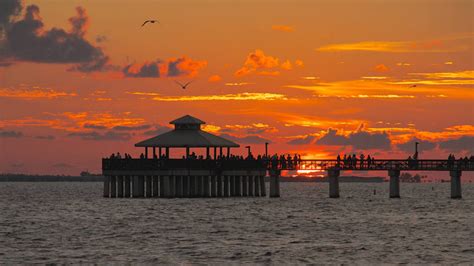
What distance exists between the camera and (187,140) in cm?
10981

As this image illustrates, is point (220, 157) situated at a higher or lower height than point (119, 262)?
higher

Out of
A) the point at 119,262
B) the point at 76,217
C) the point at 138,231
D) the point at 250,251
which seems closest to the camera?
the point at 119,262

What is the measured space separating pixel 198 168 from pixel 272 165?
8.48 meters

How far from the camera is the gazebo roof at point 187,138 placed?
109312 millimetres

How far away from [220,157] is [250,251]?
180ft

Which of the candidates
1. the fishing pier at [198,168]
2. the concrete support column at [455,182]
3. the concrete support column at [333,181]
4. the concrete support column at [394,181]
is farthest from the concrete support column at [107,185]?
the concrete support column at [455,182]

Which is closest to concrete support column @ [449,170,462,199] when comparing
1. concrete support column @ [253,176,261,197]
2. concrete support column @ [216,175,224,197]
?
concrete support column @ [253,176,261,197]

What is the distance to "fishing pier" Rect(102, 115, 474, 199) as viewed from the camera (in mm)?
109625

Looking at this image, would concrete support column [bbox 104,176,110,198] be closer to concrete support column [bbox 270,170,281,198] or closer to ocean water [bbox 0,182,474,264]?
ocean water [bbox 0,182,474,264]

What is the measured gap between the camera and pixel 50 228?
74375mm

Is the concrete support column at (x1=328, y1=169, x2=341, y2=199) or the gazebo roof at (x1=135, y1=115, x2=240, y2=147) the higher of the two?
the gazebo roof at (x1=135, y1=115, x2=240, y2=147)

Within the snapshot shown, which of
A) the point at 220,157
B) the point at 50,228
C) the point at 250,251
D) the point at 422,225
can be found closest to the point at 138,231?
the point at 50,228

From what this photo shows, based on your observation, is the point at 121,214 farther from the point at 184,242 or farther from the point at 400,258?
the point at 400,258

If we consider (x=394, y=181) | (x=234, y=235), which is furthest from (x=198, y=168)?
(x=234, y=235)
